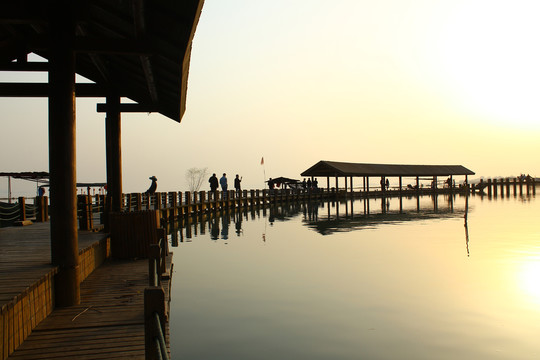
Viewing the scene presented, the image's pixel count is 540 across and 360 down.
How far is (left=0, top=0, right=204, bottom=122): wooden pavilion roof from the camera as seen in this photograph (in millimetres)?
6141

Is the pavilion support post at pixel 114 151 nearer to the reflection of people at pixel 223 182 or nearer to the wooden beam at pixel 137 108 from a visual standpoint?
the wooden beam at pixel 137 108

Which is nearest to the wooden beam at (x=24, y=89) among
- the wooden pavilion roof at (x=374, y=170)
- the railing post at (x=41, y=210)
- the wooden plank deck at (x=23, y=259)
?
the wooden plank deck at (x=23, y=259)

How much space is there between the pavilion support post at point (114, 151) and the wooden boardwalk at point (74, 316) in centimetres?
303

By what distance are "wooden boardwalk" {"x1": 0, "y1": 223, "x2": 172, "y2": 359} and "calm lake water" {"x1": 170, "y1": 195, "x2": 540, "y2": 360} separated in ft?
3.99

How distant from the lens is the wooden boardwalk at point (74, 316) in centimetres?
488

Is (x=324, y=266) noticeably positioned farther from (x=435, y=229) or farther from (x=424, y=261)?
(x=435, y=229)

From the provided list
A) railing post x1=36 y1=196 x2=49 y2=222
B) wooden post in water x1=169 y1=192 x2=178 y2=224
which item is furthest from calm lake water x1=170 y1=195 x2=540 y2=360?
wooden post in water x1=169 y1=192 x2=178 y2=224

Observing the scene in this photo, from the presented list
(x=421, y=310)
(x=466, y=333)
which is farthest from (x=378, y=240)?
(x=466, y=333)

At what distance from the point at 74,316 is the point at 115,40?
363cm

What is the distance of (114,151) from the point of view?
11.3m

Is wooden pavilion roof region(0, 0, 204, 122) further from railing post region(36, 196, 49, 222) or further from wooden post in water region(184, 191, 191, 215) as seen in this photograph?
wooden post in water region(184, 191, 191, 215)

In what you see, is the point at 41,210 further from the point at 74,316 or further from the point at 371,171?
the point at 371,171

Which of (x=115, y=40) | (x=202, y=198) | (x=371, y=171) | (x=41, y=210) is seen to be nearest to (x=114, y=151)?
(x=115, y=40)

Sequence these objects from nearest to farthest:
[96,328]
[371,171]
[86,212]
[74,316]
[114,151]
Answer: [96,328] < [74,316] < [114,151] < [86,212] < [371,171]
